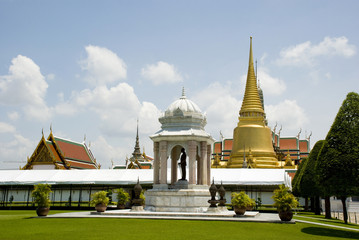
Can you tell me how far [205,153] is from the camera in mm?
24391

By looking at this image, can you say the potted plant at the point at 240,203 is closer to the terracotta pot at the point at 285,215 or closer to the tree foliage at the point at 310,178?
the terracotta pot at the point at 285,215

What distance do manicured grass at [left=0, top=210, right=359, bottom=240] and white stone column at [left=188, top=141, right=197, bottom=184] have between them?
5524mm

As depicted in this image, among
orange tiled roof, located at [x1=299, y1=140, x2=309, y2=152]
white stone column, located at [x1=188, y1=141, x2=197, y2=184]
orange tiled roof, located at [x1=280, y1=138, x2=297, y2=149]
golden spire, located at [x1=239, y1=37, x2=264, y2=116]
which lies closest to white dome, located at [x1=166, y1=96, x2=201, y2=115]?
white stone column, located at [x1=188, y1=141, x2=197, y2=184]

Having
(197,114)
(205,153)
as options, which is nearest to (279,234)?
(205,153)

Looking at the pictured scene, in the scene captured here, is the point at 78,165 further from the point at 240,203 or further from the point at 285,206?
the point at 285,206

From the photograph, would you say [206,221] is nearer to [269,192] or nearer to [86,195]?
[269,192]

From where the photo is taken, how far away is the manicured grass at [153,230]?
14.1m

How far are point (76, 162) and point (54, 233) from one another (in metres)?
Result: 42.0

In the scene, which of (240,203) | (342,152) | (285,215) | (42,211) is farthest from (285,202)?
(42,211)

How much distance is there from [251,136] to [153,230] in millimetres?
46305

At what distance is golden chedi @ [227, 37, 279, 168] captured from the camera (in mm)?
58438

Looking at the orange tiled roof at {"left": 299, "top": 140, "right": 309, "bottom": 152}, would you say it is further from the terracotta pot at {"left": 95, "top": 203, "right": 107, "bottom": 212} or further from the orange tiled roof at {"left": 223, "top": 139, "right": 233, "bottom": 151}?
the terracotta pot at {"left": 95, "top": 203, "right": 107, "bottom": 212}

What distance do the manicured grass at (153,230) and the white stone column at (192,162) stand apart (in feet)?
18.1

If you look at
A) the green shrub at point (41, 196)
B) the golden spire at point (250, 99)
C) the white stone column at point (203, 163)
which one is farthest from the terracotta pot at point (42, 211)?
the golden spire at point (250, 99)
